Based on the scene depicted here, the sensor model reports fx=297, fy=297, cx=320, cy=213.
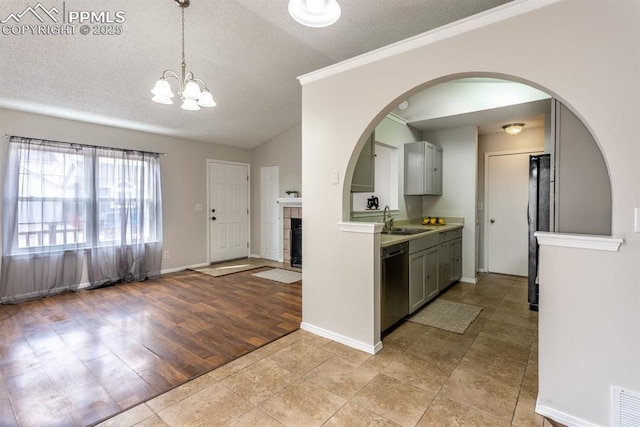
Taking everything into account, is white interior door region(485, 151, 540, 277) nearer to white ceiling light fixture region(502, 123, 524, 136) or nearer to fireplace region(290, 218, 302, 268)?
white ceiling light fixture region(502, 123, 524, 136)

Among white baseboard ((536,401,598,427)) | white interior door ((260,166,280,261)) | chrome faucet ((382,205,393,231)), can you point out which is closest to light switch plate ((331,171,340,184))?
chrome faucet ((382,205,393,231))

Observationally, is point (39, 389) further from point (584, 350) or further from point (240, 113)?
point (240, 113)

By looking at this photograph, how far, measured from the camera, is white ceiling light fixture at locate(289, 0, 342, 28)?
5.06 feet

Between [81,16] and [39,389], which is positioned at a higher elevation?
[81,16]

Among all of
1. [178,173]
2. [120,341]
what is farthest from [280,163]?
[120,341]

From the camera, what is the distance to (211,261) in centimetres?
602

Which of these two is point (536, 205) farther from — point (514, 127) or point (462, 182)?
point (514, 127)

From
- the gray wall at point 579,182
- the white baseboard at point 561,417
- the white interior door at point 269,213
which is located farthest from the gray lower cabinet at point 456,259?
the white interior door at point 269,213

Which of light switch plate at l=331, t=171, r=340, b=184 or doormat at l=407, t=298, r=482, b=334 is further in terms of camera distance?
doormat at l=407, t=298, r=482, b=334

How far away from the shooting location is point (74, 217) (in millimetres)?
4215

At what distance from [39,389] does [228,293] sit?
225 cm

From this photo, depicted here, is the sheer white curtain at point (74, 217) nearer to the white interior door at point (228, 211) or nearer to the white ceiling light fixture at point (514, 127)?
the white interior door at point (228, 211)

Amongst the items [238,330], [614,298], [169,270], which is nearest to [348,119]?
[614,298]

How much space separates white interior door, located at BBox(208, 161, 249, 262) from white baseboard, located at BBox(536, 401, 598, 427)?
18.1 feet
